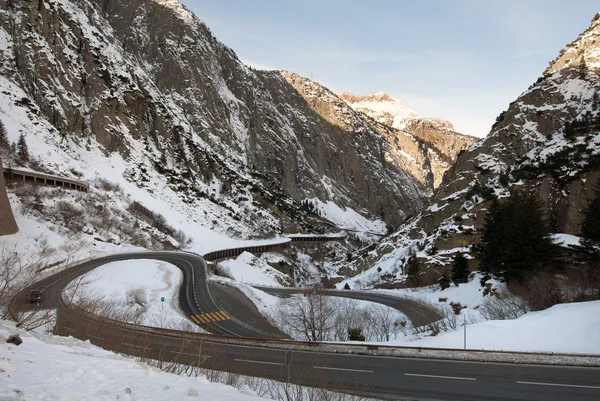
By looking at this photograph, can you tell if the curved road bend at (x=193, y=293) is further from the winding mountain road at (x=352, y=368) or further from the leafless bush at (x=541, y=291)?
the leafless bush at (x=541, y=291)

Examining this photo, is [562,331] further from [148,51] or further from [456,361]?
[148,51]

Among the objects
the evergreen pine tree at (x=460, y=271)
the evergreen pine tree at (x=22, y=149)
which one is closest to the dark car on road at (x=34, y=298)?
the evergreen pine tree at (x=460, y=271)

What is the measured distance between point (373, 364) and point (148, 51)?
173610 mm

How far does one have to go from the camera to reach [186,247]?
8275 cm

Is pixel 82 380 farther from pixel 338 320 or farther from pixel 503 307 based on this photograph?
pixel 503 307

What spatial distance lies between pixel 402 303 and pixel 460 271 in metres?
7.74

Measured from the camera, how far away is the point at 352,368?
15039mm

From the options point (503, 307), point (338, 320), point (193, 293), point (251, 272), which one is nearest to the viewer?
point (503, 307)

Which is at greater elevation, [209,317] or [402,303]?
[402,303]

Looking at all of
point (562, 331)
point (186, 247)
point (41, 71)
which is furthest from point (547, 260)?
point (41, 71)

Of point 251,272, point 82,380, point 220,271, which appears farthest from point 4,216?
point 251,272

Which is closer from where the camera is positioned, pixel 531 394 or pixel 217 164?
pixel 531 394

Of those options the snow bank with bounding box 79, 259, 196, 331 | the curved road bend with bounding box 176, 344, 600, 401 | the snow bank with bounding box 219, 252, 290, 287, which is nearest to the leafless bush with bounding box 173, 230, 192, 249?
the snow bank with bounding box 219, 252, 290, 287

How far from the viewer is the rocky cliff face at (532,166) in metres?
46.1
